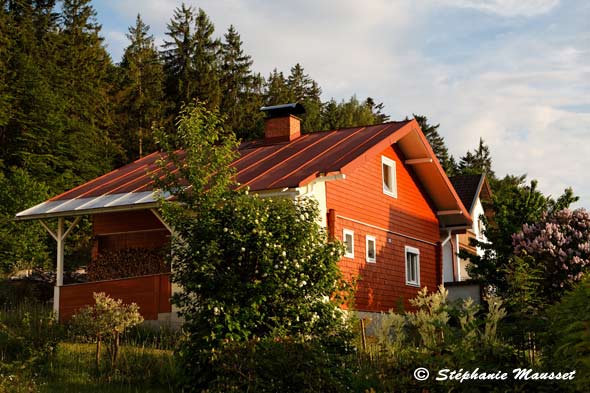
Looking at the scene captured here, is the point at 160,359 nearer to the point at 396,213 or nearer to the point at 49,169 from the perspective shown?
the point at 396,213

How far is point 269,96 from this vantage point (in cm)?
5450

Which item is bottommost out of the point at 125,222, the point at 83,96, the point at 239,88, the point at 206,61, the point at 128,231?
the point at 128,231

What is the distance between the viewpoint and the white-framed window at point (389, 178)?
23.2m

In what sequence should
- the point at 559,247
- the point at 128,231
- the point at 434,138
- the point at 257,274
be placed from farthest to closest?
the point at 434,138 < the point at 128,231 < the point at 559,247 < the point at 257,274

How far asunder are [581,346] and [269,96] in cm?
4759

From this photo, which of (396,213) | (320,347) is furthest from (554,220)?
(320,347)

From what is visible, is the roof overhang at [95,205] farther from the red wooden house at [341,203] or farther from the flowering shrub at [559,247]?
the flowering shrub at [559,247]

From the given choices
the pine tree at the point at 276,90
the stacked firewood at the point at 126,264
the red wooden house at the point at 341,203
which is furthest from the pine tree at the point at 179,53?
the stacked firewood at the point at 126,264

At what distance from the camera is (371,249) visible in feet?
71.3

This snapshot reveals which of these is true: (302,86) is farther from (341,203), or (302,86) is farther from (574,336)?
(574,336)

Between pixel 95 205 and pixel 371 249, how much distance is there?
297 inches

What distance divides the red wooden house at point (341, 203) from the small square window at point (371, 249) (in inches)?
1.2

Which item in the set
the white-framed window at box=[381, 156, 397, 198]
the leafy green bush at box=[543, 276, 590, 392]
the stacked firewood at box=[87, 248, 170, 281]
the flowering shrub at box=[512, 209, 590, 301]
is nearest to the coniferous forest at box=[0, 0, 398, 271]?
the stacked firewood at box=[87, 248, 170, 281]

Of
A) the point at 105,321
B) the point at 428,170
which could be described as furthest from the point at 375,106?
the point at 105,321
